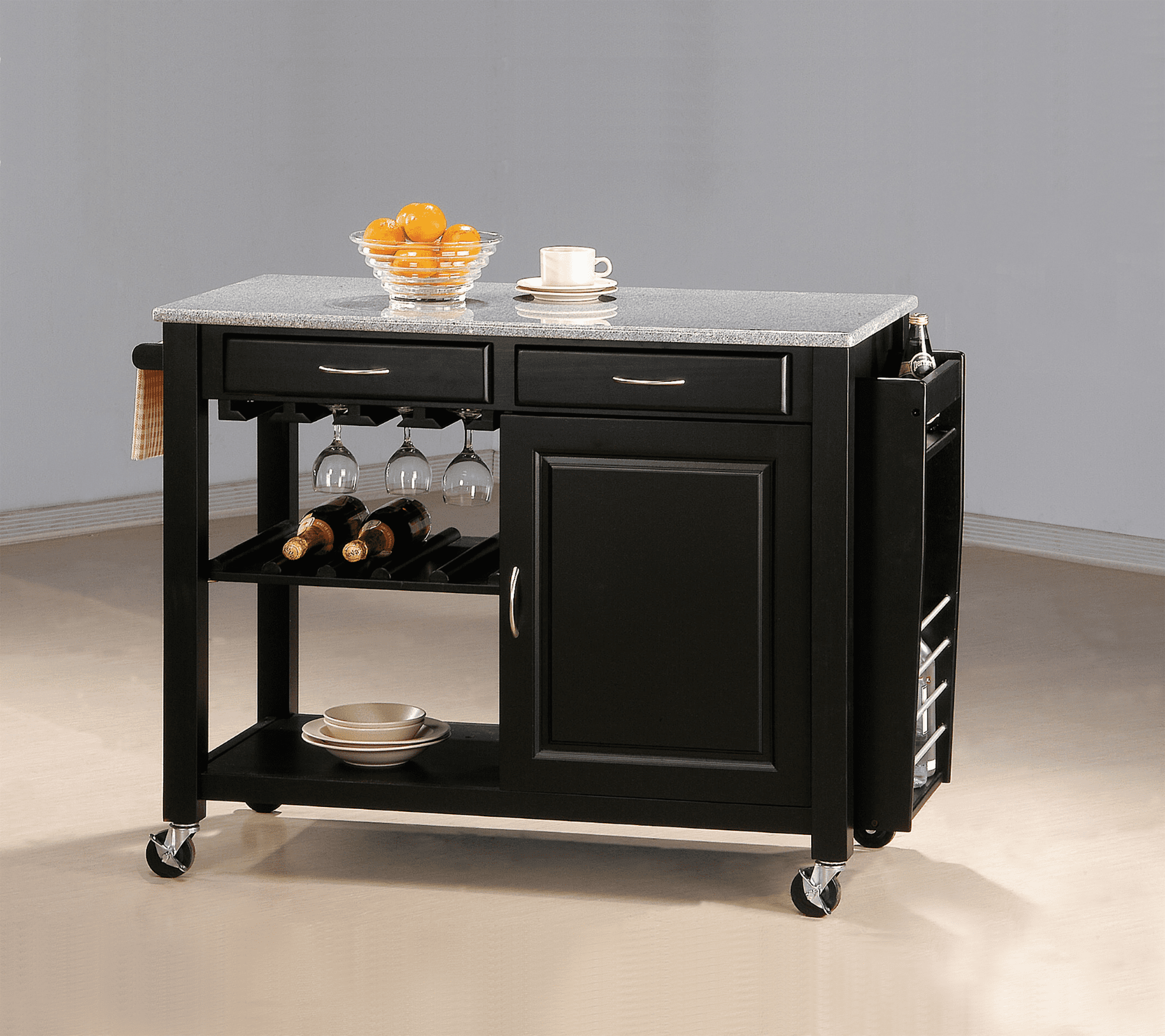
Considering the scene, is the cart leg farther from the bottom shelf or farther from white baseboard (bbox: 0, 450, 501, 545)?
white baseboard (bbox: 0, 450, 501, 545)

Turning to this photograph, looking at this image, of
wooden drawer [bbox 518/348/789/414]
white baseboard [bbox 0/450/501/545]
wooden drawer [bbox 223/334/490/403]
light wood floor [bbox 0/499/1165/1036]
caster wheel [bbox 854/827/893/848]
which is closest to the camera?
light wood floor [bbox 0/499/1165/1036]

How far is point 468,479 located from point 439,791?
609 millimetres

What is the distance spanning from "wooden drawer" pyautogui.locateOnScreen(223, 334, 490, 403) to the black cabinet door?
0.12 metres

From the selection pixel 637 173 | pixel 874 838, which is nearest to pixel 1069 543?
pixel 637 173

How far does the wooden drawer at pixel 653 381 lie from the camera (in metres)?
3.29

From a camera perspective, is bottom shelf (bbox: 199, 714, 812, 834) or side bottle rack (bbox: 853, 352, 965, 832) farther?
bottom shelf (bbox: 199, 714, 812, 834)

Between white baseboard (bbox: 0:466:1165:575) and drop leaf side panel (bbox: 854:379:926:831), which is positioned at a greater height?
drop leaf side panel (bbox: 854:379:926:831)

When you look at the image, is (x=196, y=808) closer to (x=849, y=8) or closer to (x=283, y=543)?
(x=283, y=543)

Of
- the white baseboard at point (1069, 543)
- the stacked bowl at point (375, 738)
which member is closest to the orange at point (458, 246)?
the stacked bowl at point (375, 738)

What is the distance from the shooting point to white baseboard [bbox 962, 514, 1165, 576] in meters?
6.68

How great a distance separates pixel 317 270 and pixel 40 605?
7.87 feet

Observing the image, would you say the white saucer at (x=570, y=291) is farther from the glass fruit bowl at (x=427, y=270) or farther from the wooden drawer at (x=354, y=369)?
the wooden drawer at (x=354, y=369)

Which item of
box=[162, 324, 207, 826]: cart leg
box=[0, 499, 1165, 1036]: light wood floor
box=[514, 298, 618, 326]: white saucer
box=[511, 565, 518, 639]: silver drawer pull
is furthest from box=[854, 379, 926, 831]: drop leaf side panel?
box=[162, 324, 207, 826]: cart leg

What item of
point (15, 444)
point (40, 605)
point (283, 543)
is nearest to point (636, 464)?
point (283, 543)
